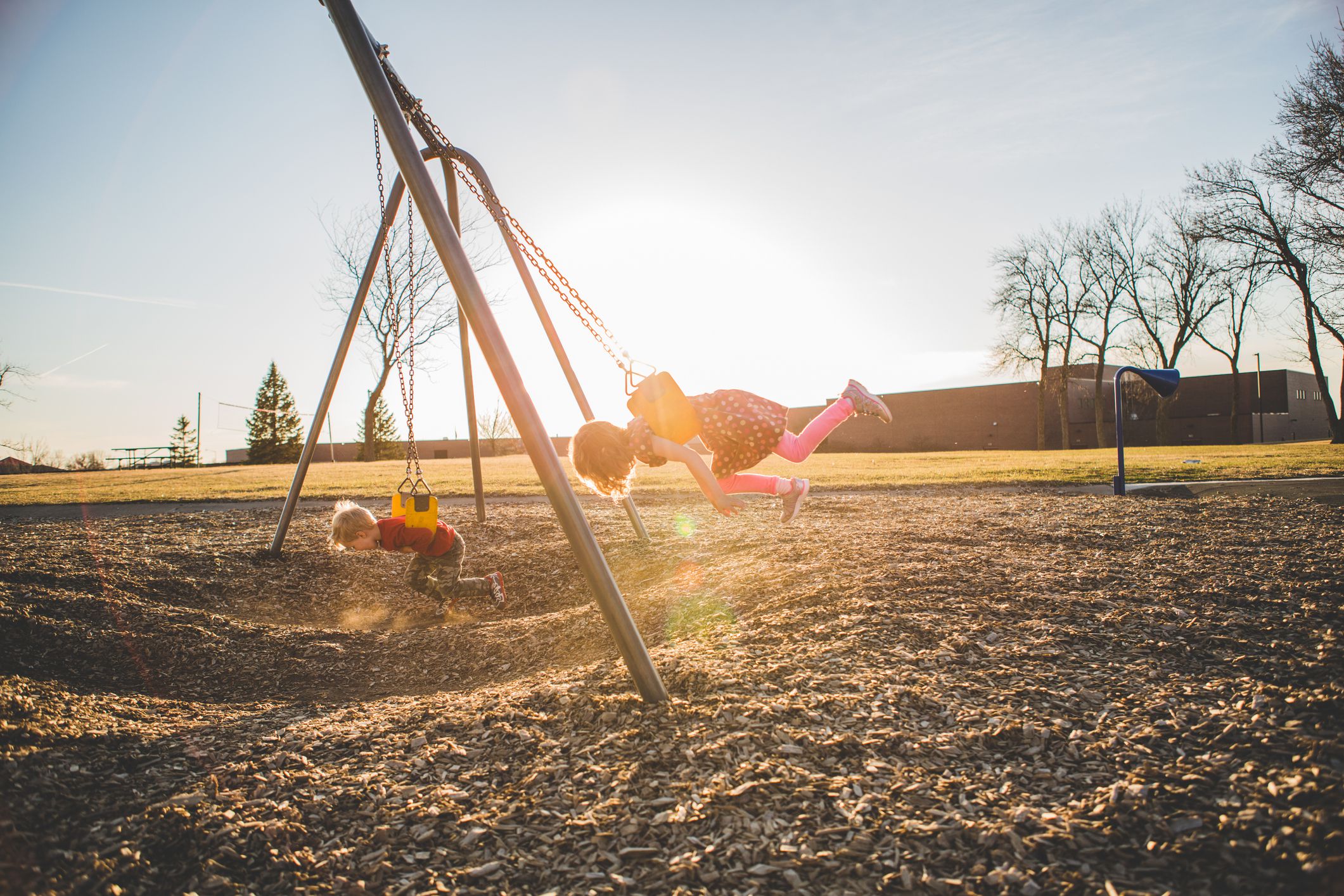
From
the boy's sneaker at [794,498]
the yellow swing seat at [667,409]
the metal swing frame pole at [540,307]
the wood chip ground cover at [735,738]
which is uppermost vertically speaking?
the metal swing frame pole at [540,307]

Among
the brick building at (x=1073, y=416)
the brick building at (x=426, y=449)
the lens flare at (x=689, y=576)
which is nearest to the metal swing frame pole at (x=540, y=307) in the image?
the lens flare at (x=689, y=576)

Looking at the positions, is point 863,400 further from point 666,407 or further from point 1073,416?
point 1073,416

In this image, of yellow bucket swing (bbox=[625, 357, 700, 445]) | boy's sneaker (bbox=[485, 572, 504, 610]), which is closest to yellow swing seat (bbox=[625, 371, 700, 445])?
yellow bucket swing (bbox=[625, 357, 700, 445])

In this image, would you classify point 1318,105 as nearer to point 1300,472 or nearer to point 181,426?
point 1300,472

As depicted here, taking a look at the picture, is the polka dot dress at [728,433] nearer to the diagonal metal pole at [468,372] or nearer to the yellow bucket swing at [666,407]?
the yellow bucket swing at [666,407]

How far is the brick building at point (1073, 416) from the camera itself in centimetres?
3997

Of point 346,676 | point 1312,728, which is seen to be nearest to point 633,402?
point 346,676

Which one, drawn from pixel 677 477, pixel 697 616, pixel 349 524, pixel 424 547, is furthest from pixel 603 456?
pixel 677 477

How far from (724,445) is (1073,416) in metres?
44.6

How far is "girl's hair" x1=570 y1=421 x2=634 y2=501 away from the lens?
446 cm

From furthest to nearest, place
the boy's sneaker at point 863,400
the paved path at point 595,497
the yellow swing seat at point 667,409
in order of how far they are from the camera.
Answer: the paved path at point 595,497 < the boy's sneaker at point 863,400 < the yellow swing seat at point 667,409

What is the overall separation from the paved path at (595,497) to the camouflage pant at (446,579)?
534cm

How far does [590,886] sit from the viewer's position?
1861 millimetres

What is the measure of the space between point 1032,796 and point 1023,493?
31.1ft
